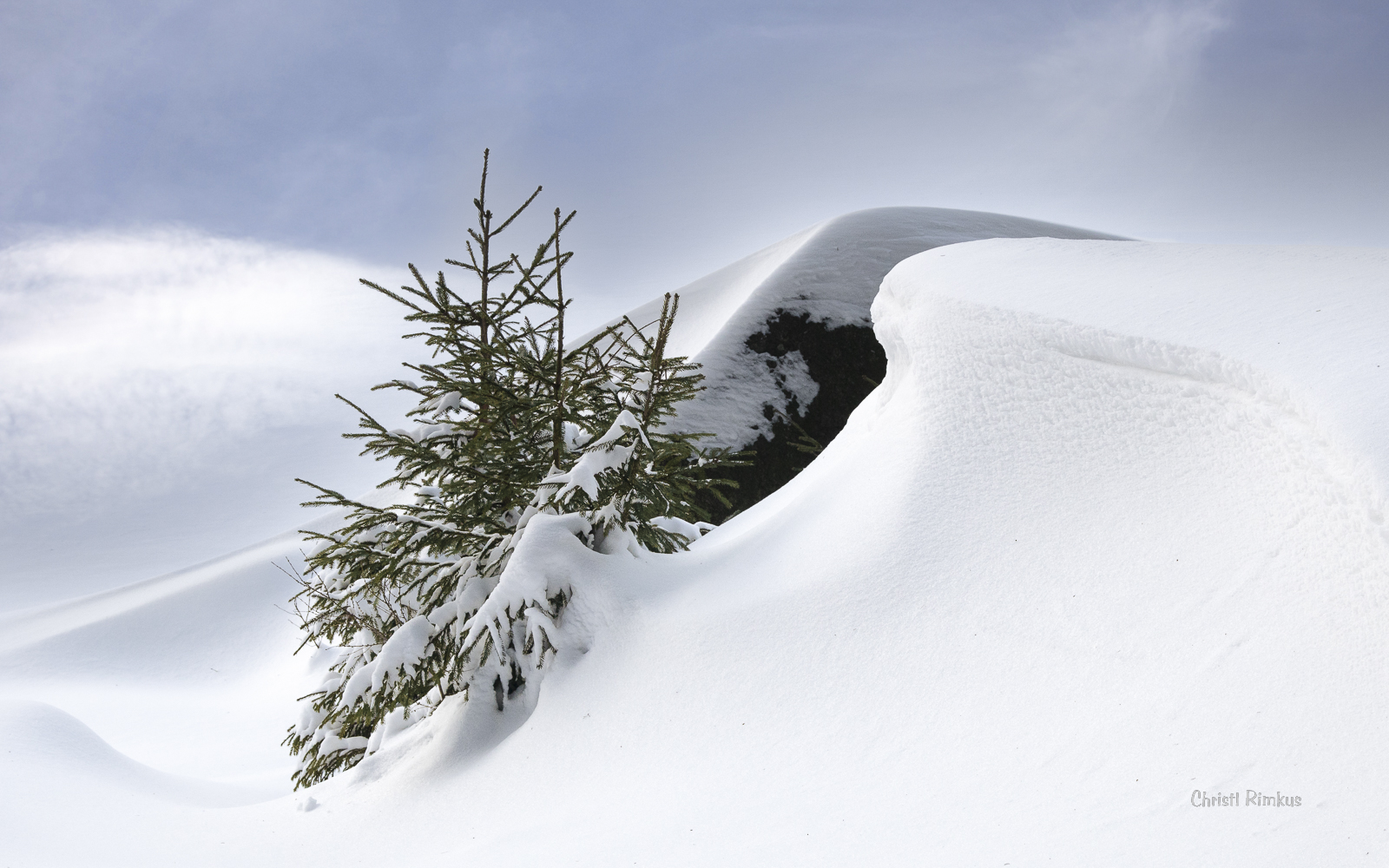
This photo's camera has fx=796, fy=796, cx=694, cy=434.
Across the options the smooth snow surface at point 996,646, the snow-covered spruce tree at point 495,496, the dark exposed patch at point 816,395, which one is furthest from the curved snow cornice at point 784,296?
the smooth snow surface at point 996,646

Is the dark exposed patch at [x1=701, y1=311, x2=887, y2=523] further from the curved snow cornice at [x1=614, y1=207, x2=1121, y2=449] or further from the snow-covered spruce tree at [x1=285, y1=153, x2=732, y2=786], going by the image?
the snow-covered spruce tree at [x1=285, y1=153, x2=732, y2=786]

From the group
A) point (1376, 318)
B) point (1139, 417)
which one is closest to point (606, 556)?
point (1139, 417)

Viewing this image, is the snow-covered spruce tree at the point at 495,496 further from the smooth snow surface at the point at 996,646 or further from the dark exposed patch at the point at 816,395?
the dark exposed patch at the point at 816,395

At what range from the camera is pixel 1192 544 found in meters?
3.03

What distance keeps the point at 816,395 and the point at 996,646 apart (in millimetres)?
12039

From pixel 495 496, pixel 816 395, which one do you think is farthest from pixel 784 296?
pixel 495 496

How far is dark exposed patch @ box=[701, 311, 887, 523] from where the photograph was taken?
44.5 feet

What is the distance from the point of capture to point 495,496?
16.6ft

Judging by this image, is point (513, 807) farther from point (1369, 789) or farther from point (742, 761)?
point (1369, 789)

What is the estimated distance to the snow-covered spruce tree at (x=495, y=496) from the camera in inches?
181

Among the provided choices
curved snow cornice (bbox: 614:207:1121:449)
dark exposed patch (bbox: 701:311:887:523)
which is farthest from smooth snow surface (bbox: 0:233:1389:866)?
curved snow cornice (bbox: 614:207:1121:449)

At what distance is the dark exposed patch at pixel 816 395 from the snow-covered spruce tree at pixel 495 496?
25.3 feet

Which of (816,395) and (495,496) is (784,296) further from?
(495,496)

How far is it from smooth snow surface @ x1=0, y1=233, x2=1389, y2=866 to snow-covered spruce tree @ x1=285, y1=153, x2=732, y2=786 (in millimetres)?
272
